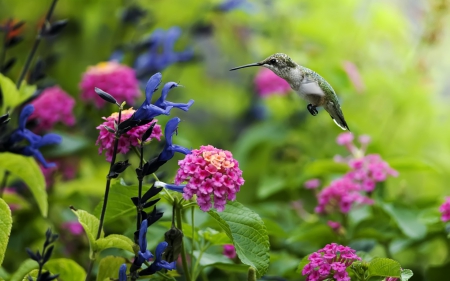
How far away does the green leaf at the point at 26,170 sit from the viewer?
1.57 meters

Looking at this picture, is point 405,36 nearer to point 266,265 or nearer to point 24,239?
point 24,239

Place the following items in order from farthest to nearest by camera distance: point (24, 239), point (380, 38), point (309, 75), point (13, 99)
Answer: point (380, 38) → point (24, 239) → point (13, 99) → point (309, 75)

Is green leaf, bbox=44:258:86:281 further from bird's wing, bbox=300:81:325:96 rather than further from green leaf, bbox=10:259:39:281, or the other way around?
bird's wing, bbox=300:81:325:96

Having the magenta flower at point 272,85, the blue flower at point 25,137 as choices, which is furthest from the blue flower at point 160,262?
the magenta flower at point 272,85

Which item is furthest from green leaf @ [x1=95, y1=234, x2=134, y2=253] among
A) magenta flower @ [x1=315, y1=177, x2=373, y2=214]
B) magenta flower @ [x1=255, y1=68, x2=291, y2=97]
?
magenta flower @ [x1=255, y1=68, x2=291, y2=97]

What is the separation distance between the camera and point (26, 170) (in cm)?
158

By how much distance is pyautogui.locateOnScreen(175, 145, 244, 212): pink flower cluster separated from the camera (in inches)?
43.9

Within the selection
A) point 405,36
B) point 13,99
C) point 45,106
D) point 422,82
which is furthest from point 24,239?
point 405,36

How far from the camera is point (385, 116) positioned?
123 inches

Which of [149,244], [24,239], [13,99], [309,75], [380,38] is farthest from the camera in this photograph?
[380,38]

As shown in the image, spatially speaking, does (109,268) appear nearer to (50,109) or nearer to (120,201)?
(120,201)

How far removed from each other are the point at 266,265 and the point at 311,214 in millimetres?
1070

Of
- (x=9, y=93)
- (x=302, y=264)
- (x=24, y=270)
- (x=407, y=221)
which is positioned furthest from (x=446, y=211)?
(x=9, y=93)

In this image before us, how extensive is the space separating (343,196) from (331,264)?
1.85 feet
